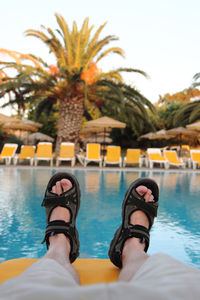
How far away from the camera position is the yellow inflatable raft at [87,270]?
143 cm

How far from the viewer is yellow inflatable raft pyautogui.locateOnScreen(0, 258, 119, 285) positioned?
1.43 m

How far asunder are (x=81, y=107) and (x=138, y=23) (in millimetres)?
6635

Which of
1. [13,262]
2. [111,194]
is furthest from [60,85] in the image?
[13,262]

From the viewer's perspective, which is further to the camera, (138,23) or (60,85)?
(138,23)

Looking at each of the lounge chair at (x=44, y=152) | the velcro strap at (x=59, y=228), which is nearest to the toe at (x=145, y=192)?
the velcro strap at (x=59, y=228)

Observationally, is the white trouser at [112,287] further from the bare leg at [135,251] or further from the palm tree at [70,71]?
the palm tree at [70,71]

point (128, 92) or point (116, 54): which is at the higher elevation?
point (116, 54)

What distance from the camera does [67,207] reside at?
1908mm

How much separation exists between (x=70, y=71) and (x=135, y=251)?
39.2 feet

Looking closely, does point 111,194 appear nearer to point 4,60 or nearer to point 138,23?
point 4,60

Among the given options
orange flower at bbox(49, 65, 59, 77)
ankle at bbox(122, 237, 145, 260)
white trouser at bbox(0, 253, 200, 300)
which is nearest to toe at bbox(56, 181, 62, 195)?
ankle at bbox(122, 237, 145, 260)

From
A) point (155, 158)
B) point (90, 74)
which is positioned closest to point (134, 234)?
point (155, 158)

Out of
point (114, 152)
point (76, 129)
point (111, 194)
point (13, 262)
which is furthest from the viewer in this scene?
point (76, 129)

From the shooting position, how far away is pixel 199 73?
1645 cm
